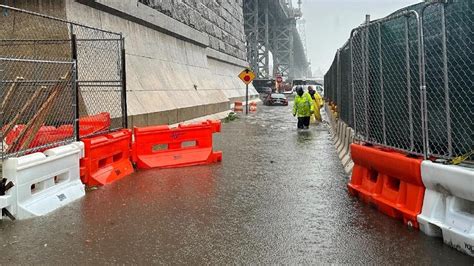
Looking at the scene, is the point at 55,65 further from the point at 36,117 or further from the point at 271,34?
the point at 271,34

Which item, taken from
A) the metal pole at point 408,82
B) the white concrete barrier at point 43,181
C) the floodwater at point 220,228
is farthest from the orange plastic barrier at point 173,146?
the metal pole at point 408,82

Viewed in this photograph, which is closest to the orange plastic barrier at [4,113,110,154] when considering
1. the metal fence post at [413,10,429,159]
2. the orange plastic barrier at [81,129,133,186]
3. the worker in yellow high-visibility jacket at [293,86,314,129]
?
the orange plastic barrier at [81,129,133,186]

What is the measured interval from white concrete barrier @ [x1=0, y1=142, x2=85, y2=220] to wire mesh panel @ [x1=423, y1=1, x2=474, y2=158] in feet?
14.9

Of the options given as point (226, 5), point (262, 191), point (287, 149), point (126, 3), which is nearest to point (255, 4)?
point (226, 5)

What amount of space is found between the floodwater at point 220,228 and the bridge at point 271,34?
76.1 m

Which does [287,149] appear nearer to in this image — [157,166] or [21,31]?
[157,166]

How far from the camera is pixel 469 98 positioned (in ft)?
15.8

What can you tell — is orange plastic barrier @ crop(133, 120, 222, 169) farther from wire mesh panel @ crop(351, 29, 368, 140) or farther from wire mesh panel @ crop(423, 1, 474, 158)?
wire mesh panel @ crop(423, 1, 474, 158)

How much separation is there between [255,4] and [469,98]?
79.1m

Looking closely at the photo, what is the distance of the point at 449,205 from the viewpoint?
4.74 metres

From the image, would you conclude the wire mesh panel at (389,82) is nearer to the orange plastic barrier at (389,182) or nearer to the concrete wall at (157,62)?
the orange plastic barrier at (389,182)

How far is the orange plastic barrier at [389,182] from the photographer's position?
5176 mm

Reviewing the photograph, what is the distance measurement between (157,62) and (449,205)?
1510 centimetres

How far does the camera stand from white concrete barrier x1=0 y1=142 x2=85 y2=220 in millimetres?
5680
